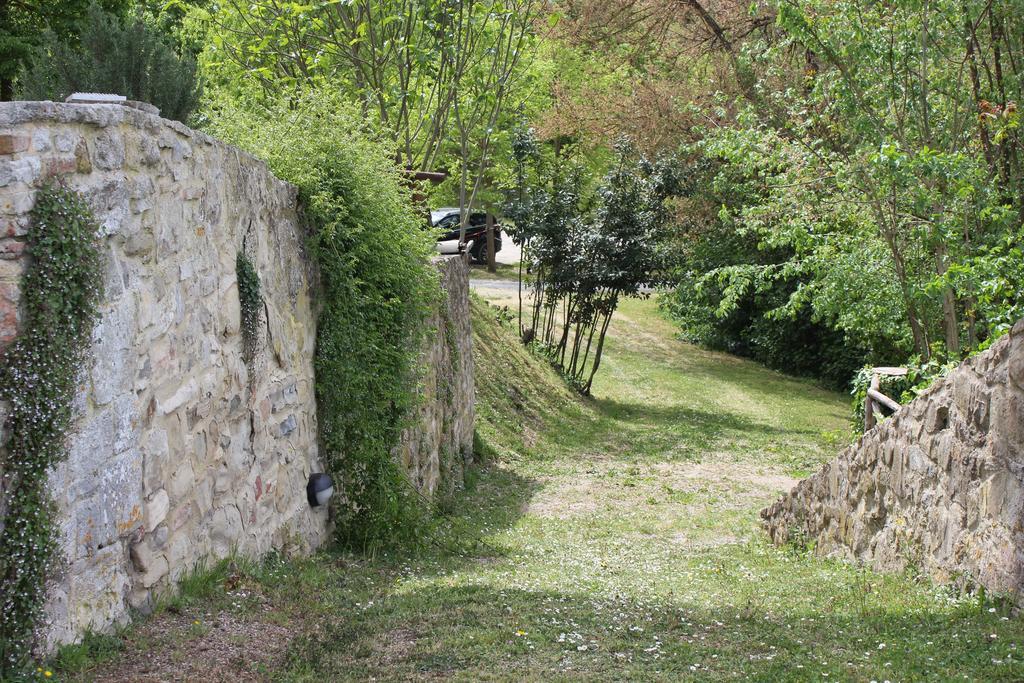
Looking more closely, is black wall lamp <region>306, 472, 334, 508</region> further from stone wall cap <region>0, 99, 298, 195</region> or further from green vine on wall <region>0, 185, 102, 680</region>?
green vine on wall <region>0, 185, 102, 680</region>

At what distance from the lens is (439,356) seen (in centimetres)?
1038

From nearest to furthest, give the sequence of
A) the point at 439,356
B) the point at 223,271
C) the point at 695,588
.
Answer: the point at 223,271
the point at 695,588
the point at 439,356

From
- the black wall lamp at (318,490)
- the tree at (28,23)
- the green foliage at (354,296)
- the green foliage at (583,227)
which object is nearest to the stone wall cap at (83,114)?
the green foliage at (354,296)

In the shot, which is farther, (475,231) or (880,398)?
(475,231)

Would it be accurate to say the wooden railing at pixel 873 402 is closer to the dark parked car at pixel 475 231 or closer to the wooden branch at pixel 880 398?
the wooden branch at pixel 880 398

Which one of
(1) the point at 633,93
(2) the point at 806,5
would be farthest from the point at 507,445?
(1) the point at 633,93

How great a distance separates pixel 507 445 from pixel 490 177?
1556 cm

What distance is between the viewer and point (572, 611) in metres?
5.77

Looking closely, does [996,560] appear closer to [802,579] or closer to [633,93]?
[802,579]

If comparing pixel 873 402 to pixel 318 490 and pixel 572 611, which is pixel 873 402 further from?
pixel 318 490

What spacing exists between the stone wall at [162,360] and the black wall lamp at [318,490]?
119 millimetres

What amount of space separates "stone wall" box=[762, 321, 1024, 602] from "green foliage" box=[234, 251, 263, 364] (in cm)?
411

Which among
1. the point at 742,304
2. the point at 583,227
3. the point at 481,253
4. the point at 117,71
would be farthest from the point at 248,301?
the point at 481,253

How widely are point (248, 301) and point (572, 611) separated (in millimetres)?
2560
